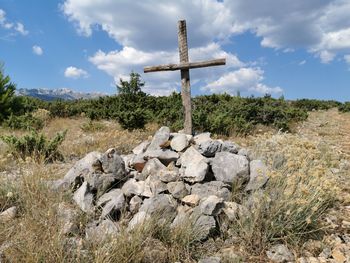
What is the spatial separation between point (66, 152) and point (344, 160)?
654 cm

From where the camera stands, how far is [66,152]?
25.7ft

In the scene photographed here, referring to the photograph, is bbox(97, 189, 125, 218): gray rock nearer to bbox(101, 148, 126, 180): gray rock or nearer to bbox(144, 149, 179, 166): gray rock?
bbox(101, 148, 126, 180): gray rock

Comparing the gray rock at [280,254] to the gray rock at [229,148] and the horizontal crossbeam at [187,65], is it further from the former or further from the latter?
the horizontal crossbeam at [187,65]

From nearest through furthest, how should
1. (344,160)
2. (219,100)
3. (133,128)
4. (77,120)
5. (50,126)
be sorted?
(344,160) < (133,128) < (50,126) < (77,120) < (219,100)

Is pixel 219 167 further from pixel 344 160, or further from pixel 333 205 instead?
pixel 344 160

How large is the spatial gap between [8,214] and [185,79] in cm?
422

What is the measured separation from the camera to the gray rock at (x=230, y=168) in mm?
4699

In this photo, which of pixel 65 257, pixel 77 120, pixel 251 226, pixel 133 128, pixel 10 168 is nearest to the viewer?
pixel 65 257

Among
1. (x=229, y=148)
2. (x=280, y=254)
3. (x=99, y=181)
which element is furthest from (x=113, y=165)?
(x=280, y=254)

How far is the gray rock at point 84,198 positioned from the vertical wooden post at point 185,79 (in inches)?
117

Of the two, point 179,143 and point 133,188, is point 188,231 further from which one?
point 179,143

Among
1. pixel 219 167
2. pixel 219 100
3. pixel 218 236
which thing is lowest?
pixel 218 236

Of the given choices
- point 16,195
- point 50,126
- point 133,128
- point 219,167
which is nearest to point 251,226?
point 219,167

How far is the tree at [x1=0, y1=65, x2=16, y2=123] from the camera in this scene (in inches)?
542
